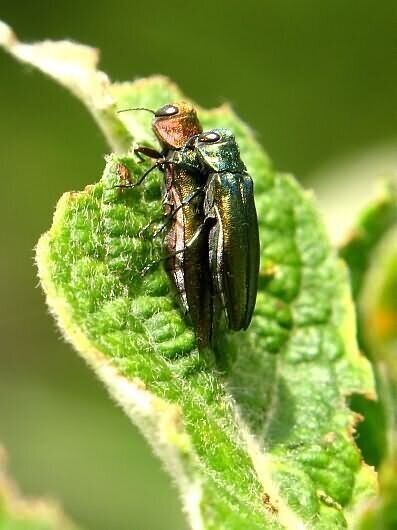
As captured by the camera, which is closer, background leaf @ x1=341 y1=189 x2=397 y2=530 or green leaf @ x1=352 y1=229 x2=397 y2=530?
green leaf @ x1=352 y1=229 x2=397 y2=530

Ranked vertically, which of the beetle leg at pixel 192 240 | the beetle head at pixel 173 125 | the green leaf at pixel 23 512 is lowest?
the green leaf at pixel 23 512

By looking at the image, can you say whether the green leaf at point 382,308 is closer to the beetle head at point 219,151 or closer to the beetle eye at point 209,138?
the beetle head at point 219,151

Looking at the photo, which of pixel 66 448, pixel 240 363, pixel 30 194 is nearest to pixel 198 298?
pixel 240 363

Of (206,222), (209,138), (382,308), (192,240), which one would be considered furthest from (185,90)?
(192,240)

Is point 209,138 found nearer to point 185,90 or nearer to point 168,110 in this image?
point 168,110

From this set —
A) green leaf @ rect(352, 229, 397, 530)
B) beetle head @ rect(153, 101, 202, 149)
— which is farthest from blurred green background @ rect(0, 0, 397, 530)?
beetle head @ rect(153, 101, 202, 149)

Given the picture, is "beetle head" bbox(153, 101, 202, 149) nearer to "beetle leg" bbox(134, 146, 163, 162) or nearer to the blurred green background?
"beetle leg" bbox(134, 146, 163, 162)

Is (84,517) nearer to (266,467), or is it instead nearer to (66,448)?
(66,448)

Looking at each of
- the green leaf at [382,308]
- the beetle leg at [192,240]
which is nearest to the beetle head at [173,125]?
the beetle leg at [192,240]
